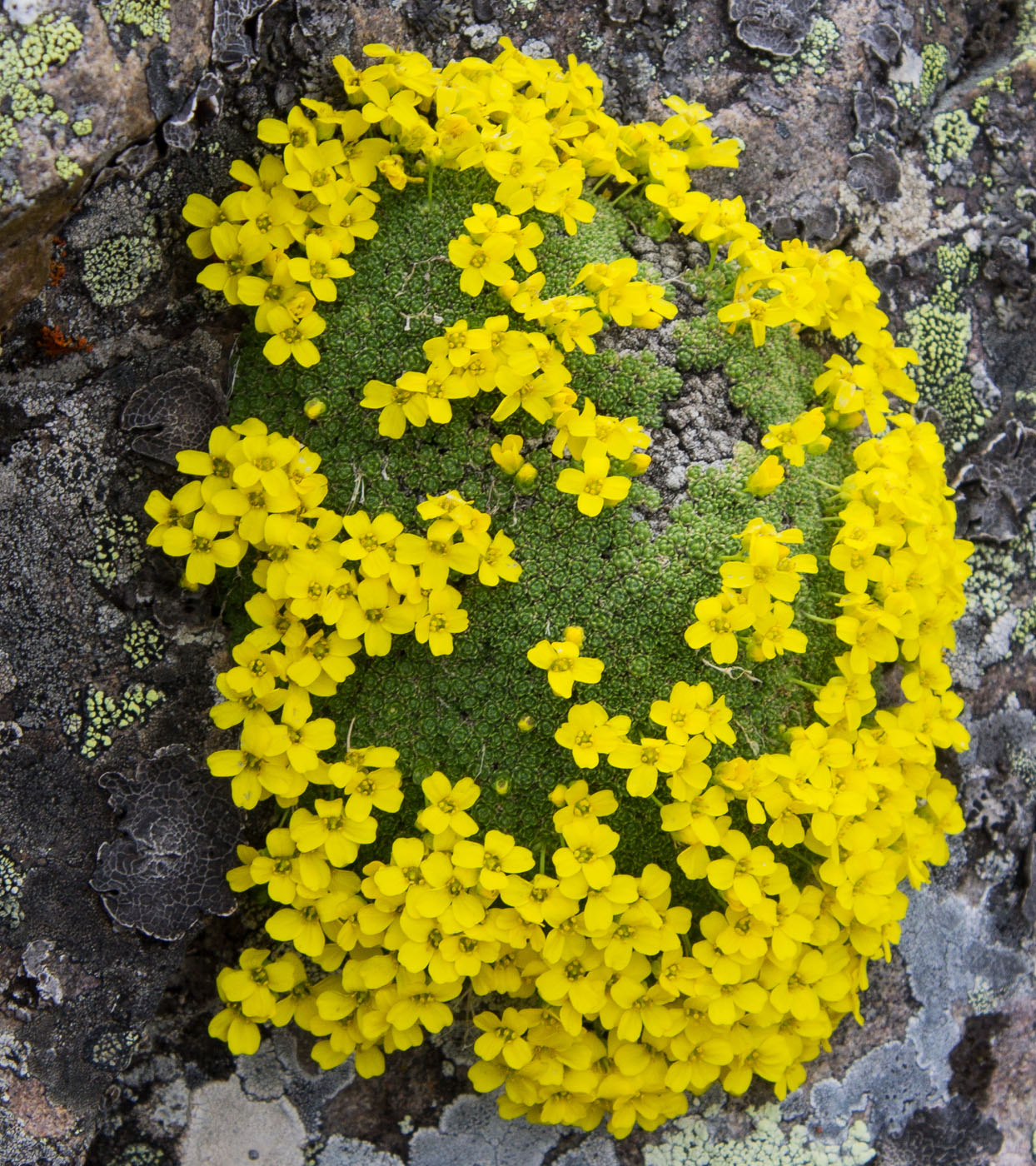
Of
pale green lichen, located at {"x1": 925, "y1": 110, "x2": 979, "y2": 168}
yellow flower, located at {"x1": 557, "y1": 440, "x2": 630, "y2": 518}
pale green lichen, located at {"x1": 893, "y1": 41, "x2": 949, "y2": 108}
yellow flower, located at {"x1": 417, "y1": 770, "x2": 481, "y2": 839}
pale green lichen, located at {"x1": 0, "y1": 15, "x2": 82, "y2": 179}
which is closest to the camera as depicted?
pale green lichen, located at {"x1": 0, "y1": 15, "x2": 82, "y2": 179}

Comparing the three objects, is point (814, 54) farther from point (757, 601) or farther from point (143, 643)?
point (143, 643)

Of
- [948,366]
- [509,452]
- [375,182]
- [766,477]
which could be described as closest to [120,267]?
[375,182]

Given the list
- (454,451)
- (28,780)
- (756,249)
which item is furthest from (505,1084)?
(756,249)

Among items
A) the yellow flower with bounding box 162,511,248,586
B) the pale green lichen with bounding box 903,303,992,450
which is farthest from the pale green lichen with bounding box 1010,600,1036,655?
the yellow flower with bounding box 162,511,248,586

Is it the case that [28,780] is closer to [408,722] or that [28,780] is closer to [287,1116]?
[408,722]

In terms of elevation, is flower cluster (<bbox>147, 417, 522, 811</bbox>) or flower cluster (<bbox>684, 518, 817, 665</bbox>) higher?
flower cluster (<bbox>684, 518, 817, 665</bbox>)

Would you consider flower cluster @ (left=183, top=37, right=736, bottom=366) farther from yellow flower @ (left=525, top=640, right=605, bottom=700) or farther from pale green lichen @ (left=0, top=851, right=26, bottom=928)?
pale green lichen @ (left=0, top=851, right=26, bottom=928)

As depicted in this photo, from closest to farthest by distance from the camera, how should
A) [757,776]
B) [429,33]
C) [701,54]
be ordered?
[757,776], [429,33], [701,54]

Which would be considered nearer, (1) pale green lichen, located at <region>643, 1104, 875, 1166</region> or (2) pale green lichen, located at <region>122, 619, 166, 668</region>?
(2) pale green lichen, located at <region>122, 619, 166, 668</region>
